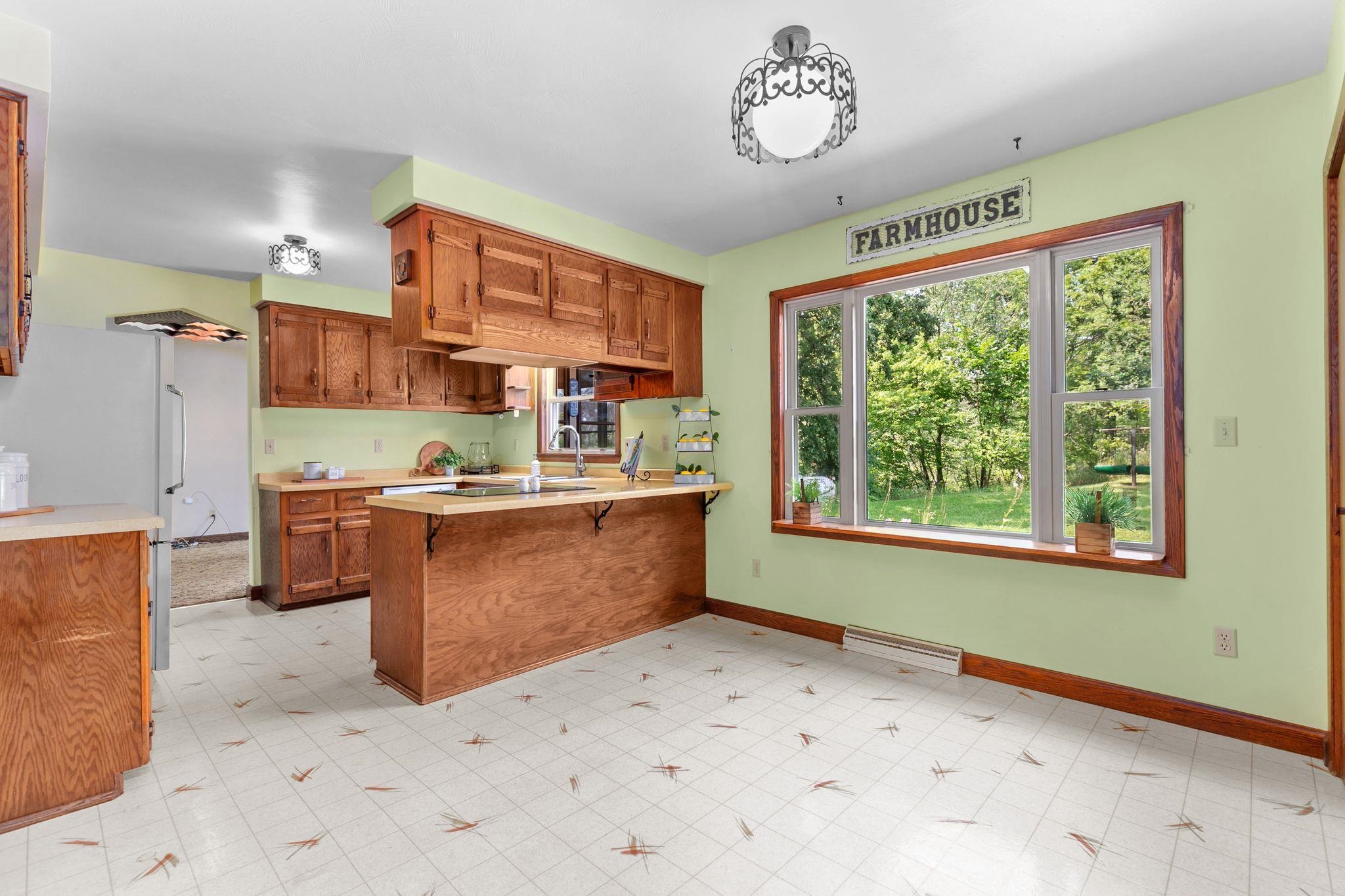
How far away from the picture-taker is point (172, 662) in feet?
11.3

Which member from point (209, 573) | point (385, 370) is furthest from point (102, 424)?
point (209, 573)

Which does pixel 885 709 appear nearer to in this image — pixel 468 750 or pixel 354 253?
pixel 468 750

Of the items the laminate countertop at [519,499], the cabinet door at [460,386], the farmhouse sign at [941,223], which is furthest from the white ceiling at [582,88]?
the cabinet door at [460,386]

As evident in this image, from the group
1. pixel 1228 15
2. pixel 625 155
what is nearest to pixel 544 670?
pixel 625 155

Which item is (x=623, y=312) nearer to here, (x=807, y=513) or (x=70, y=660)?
(x=807, y=513)

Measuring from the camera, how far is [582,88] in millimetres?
2367

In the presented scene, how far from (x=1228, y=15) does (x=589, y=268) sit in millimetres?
2959

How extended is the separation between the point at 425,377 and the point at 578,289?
2.71 meters

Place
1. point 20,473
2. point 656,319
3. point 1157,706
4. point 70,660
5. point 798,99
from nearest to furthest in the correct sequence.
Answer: point 798,99, point 70,660, point 20,473, point 1157,706, point 656,319

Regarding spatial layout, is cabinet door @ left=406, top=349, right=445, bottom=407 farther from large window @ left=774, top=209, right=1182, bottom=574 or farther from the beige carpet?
large window @ left=774, top=209, right=1182, bottom=574

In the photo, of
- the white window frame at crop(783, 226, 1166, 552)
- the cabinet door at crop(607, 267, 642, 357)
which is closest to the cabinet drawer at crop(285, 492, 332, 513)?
the cabinet door at crop(607, 267, 642, 357)

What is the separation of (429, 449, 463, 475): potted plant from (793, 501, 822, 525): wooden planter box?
359cm

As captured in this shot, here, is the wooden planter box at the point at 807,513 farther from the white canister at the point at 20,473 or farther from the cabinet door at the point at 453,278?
the white canister at the point at 20,473

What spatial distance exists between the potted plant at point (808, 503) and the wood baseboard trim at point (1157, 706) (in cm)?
113
